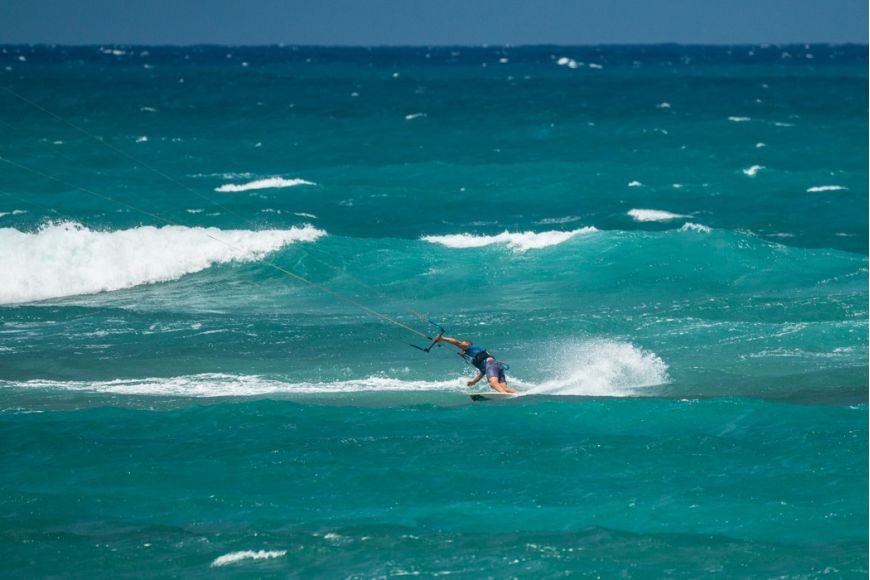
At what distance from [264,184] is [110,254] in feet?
42.3

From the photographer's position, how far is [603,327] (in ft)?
82.8

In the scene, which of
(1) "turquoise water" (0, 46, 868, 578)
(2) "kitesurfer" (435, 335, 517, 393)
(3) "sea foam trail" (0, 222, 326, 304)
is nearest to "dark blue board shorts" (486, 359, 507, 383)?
(2) "kitesurfer" (435, 335, 517, 393)

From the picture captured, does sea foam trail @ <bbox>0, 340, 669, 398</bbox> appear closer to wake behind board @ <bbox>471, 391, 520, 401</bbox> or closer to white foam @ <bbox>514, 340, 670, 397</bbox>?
white foam @ <bbox>514, 340, 670, 397</bbox>

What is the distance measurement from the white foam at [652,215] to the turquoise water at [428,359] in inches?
5.9

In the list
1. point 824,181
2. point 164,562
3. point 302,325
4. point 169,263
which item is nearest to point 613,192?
point 824,181

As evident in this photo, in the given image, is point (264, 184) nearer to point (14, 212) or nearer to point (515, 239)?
point (14, 212)

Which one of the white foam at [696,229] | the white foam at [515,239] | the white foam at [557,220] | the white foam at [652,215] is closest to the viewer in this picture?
the white foam at [696,229]

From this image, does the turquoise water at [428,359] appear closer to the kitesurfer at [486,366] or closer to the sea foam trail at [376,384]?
the sea foam trail at [376,384]

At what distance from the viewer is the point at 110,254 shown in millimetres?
32719

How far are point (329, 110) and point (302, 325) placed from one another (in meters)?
49.1

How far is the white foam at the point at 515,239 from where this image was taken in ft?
112

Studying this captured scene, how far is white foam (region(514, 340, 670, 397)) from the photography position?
2100 centimetres

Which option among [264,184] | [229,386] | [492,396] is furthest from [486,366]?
[264,184]

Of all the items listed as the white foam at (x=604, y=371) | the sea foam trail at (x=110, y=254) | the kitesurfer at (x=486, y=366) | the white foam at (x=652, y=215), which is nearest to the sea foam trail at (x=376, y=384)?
the white foam at (x=604, y=371)
